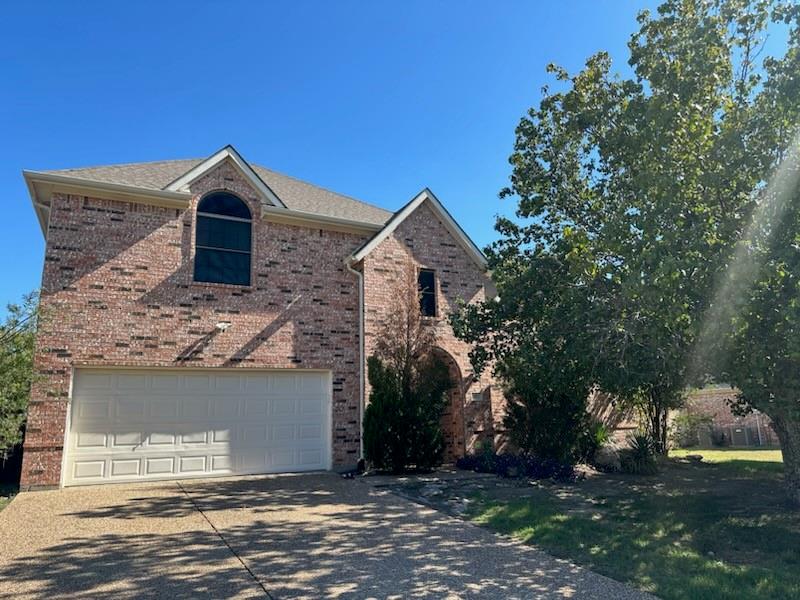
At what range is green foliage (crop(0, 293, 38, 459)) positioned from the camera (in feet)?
30.2

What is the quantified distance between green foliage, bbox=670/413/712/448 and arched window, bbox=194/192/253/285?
1573 cm

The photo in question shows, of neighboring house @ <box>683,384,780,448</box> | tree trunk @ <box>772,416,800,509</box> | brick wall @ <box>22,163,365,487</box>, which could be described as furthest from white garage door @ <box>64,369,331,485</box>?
neighboring house @ <box>683,384,780,448</box>

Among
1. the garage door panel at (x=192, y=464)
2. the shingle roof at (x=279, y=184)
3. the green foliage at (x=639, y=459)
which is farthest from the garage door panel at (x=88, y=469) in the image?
the green foliage at (x=639, y=459)

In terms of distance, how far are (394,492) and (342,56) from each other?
9.84m

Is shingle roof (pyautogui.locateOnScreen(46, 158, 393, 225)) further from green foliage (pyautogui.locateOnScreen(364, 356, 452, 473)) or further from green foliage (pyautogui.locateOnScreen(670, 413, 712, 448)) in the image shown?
green foliage (pyautogui.locateOnScreen(670, 413, 712, 448))

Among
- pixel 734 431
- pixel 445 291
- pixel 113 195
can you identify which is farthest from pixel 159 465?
pixel 734 431

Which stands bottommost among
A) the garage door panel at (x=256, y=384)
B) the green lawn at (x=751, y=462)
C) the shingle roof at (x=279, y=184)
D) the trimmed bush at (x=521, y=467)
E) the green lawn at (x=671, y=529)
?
the green lawn at (x=751, y=462)

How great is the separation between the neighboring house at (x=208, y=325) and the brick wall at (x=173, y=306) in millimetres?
31

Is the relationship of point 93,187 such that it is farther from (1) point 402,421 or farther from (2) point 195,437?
(1) point 402,421

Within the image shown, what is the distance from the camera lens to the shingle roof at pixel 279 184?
1221 centimetres

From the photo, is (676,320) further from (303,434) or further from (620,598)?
(303,434)

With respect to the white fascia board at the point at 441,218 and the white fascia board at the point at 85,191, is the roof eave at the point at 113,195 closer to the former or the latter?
the white fascia board at the point at 85,191

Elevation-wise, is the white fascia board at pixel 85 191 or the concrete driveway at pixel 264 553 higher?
the white fascia board at pixel 85 191

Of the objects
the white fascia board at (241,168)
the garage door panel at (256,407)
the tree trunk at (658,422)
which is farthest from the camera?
the tree trunk at (658,422)
